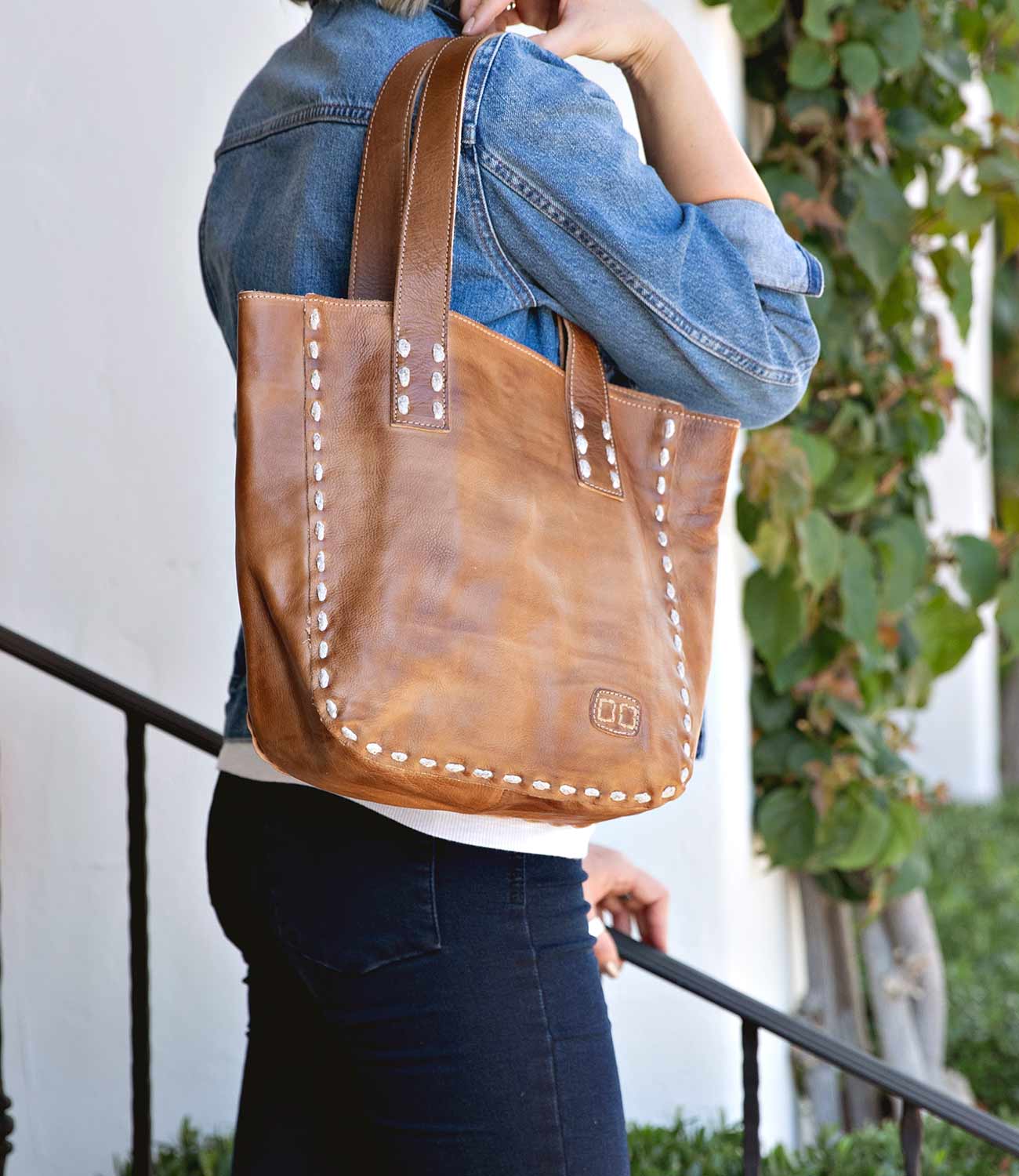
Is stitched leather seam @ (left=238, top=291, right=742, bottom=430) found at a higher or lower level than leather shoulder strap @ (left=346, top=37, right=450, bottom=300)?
lower

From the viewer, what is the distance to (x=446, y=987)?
0.77 meters

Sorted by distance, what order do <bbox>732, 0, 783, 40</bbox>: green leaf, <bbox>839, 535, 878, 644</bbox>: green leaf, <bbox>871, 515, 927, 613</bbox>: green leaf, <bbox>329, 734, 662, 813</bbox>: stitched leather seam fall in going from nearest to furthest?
<bbox>329, 734, 662, 813</bbox>: stitched leather seam → <bbox>732, 0, 783, 40</bbox>: green leaf → <bbox>839, 535, 878, 644</bbox>: green leaf → <bbox>871, 515, 927, 613</bbox>: green leaf

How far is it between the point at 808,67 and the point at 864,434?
0.58 meters

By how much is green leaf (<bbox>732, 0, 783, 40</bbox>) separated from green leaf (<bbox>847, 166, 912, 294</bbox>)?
0.29 metres

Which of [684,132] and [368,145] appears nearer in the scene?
[368,145]

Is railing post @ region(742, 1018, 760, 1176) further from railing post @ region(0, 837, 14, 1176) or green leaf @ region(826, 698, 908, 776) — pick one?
green leaf @ region(826, 698, 908, 776)

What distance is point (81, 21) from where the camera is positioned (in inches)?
65.3

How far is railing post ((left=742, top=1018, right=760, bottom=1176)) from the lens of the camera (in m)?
1.25

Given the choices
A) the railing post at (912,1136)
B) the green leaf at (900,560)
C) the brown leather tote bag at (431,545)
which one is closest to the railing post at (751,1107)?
the railing post at (912,1136)

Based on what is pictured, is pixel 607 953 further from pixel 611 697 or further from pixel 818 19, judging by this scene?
pixel 818 19

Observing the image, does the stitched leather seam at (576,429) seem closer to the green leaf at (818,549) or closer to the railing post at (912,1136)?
the railing post at (912,1136)

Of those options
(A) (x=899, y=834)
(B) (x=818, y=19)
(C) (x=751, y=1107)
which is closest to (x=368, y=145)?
(C) (x=751, y=1107)

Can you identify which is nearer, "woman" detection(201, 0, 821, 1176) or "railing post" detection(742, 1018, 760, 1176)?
"woman" detection(201, 0, 821, 1176)

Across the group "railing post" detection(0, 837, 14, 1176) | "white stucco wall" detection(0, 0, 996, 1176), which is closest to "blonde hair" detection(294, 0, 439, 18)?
"white stucco wall" detection(0, 0, 996, 1176)
